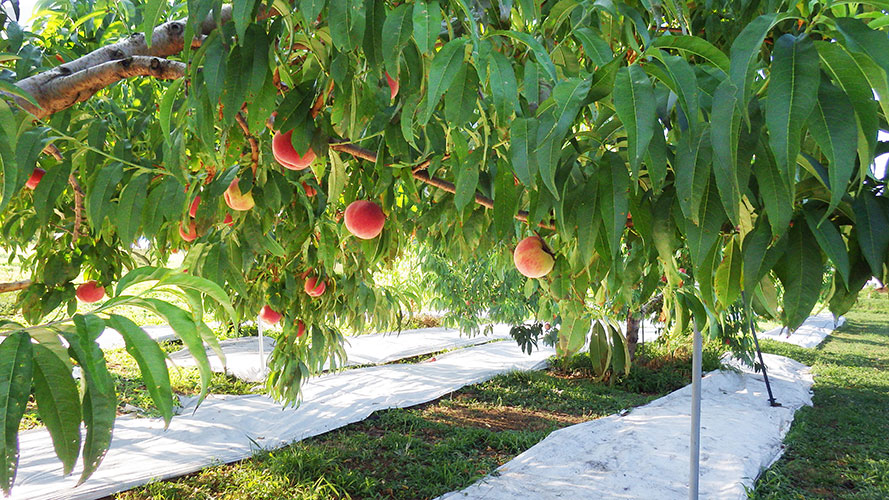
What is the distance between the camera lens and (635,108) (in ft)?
1.42

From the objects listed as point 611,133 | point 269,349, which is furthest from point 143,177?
point 269,349

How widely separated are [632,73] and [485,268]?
5408 mm

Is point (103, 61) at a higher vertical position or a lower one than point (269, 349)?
higher

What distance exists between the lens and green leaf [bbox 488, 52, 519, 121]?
56 cm

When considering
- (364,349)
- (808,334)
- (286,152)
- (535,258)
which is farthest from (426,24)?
(808,334)

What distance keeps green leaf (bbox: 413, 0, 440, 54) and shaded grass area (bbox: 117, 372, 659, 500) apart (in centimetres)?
304

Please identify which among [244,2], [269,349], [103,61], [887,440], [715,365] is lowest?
[887,440]

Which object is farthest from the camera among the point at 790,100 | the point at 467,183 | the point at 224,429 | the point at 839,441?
the point at 839,441

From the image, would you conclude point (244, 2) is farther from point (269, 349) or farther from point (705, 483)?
point (269, 349)

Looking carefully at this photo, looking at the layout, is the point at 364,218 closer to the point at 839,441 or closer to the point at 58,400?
the point at 58,400

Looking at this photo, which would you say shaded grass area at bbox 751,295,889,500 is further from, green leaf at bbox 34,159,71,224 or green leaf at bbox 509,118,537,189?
green leaf at bbox 34,159,71,224

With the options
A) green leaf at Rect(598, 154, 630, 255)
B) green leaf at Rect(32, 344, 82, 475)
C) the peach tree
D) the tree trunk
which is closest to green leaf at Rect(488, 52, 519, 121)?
the peach tree

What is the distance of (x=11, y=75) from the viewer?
1165 millimetres

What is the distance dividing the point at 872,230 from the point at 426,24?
1.46 ft
